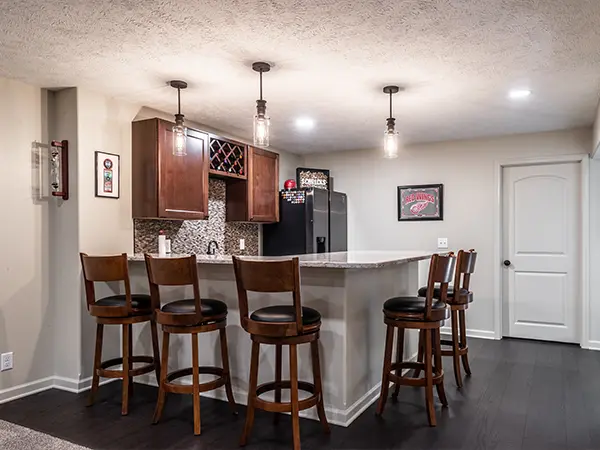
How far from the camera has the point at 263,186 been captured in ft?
16.5

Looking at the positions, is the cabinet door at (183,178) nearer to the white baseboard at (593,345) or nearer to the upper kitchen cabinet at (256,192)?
the upper kitchen cabinet at (256,192)

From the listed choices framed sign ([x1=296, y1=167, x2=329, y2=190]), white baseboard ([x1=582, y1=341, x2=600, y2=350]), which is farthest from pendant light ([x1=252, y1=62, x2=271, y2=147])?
white baseboard ([x1=582, y1=341, x2=600, y2=350])

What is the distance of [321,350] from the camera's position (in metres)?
2.87

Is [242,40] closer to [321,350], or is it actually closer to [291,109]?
[291,109]

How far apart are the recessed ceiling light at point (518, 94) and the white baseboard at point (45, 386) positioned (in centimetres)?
383

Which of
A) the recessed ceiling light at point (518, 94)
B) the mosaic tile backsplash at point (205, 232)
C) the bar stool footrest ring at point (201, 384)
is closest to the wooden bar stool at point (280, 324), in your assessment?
the bar stool footrest ring at point (201, 384)

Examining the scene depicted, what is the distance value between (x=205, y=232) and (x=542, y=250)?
141 inches

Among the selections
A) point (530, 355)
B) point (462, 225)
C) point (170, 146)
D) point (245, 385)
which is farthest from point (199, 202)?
point (530, 355)

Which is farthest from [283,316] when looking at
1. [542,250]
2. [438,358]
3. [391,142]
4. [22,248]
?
[542,250]

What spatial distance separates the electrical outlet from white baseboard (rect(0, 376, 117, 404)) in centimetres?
15

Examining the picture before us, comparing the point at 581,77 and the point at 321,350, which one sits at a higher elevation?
the point at 581,77

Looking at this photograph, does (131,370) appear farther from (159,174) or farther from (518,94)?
(518,94)

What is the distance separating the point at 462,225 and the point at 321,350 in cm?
310

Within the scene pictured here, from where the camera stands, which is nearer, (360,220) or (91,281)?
(91,281)
